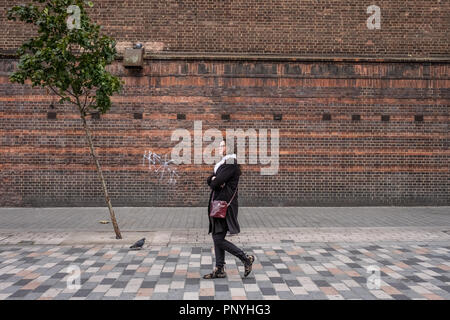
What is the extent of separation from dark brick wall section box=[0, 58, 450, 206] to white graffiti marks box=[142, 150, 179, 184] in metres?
0.17

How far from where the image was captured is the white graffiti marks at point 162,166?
11.9 meters

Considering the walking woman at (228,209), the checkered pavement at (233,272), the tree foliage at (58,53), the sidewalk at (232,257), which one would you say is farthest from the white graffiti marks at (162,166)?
the walking woman at (228,209)

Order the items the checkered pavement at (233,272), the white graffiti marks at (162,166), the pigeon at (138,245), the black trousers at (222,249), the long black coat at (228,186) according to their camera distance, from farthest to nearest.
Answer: the white graffiti marks at (162,166)
the pigeon at (138,245)
the black trousers at (222,249)
the long black coat at (228,186)
the checkered pavement at (233,272)

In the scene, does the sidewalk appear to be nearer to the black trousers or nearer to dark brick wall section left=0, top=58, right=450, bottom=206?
the black trousers

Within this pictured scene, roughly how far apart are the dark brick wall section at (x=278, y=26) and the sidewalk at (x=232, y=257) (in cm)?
558

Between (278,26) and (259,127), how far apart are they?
3.48 metres

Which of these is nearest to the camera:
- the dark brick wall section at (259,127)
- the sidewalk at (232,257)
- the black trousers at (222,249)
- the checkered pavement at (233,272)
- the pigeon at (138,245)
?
the checkered pavement at (233,272)

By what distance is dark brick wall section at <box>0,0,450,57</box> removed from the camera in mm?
11977

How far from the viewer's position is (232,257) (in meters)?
6.53

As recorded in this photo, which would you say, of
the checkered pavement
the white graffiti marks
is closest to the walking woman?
the checkered pavement

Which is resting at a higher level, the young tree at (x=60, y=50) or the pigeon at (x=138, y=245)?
the young tree at (x=60, y=50)

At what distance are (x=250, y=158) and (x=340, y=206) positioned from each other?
3442 millimetres

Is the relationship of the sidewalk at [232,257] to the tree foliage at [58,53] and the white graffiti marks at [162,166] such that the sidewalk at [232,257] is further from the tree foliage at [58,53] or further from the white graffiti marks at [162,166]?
the tree foliage at [58,53]

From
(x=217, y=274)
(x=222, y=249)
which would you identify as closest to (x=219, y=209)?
(x=222, y=249)
